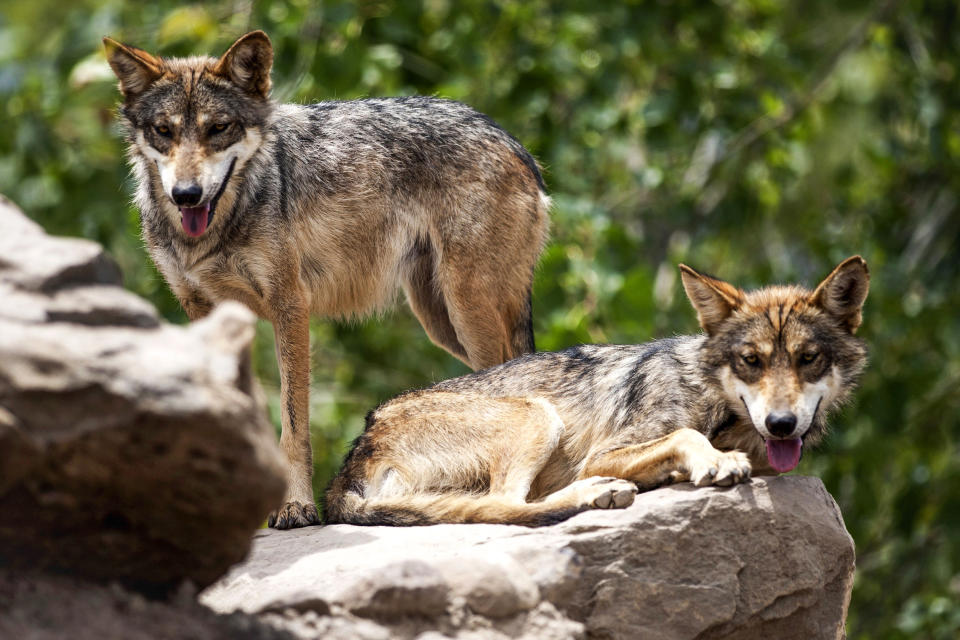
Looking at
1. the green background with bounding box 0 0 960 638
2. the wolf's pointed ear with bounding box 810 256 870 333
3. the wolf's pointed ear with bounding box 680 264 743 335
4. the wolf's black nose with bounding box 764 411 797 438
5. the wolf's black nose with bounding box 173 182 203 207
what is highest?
the wolf's black nose with bounding box 173 182 203 207

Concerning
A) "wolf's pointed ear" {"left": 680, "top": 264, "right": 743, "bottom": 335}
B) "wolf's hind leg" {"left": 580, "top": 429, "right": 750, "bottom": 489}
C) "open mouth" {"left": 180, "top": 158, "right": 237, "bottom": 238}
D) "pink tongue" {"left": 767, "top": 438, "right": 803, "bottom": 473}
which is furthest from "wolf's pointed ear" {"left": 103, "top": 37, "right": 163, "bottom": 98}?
"pink tongue" {"left": 767, "top": 438, "right": 803, "bottom": 473}

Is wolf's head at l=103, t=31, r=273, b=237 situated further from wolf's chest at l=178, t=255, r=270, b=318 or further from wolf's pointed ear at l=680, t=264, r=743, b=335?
wolf's pointed ear at l=680, t=264, r=743, b=335

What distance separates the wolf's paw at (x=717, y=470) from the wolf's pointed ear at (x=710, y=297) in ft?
2.72

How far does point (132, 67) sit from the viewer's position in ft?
21.7

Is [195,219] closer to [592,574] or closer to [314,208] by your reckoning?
[314,208]

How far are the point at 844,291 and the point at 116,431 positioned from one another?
3.77 m

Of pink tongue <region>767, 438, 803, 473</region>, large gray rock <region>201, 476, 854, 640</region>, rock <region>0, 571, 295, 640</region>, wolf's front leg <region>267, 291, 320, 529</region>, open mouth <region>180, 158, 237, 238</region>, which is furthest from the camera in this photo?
wolf's front leg <region>267, 291, 320, 529</region>

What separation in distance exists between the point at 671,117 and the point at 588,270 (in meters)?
2.83

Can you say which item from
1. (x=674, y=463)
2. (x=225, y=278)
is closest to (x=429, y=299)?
(x=225, y=278)

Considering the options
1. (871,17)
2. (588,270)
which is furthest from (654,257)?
(588,270)

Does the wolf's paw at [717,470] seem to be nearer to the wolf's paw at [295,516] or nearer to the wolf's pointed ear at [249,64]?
the wolf's paw at [295,516]

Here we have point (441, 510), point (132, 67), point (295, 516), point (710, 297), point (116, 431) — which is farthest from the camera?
point (132, 67)

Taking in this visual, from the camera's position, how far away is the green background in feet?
38.7

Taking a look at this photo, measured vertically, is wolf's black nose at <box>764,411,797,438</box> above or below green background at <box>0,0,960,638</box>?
above
